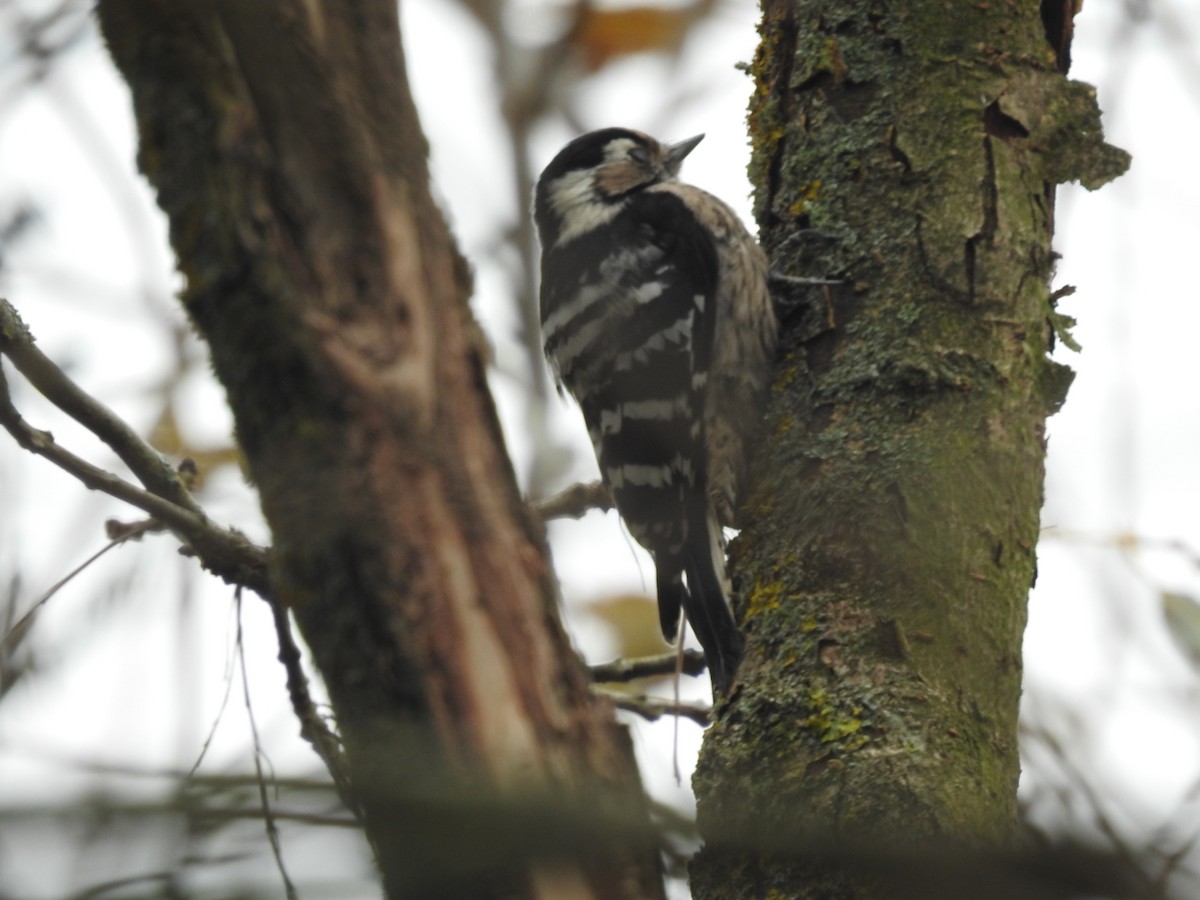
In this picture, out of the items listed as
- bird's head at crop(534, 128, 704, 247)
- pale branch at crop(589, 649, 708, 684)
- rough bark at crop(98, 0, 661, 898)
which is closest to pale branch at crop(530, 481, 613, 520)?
pale branch at crop(589, 649, 708, 684)

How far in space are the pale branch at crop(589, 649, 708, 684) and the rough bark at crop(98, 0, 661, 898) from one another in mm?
1105

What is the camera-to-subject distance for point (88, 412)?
5.92 feet

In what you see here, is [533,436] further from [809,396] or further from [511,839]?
[511,839]

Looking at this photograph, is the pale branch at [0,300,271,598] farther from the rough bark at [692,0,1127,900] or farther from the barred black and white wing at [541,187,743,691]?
the barred black and white wing at [541,187,743,691]

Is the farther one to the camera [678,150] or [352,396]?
[678,150]

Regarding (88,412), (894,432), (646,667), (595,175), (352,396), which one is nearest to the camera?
(352,396)

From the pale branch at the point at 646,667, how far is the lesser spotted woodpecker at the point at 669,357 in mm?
86

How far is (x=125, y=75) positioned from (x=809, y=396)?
1493mm

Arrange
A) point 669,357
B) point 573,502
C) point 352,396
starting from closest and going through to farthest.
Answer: point 352,396, point 573,502, point 669,357

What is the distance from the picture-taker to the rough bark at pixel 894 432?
6.03ft

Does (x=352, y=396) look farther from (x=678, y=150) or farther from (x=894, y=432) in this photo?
(x=678, y=150)

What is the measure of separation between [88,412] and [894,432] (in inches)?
48.7

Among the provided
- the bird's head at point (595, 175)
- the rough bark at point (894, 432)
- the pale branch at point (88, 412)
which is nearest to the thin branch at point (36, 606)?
the pale branch at point (88, 412)

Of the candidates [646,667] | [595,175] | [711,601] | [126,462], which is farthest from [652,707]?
[595,175]
